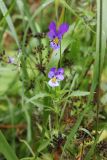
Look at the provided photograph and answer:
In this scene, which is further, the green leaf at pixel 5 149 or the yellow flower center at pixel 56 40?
the yellow flower center at pixel 56 40

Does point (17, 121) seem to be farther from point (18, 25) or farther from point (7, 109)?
point (18, 25)

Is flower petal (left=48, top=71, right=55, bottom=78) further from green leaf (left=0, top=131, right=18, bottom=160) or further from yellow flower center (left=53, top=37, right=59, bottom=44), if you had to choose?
green leaf (left=0, top=131, right=18, bottom=160)

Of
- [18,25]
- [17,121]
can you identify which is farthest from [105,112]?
[18,25]

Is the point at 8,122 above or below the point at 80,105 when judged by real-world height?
below

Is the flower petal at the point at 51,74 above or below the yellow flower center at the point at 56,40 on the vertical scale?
below

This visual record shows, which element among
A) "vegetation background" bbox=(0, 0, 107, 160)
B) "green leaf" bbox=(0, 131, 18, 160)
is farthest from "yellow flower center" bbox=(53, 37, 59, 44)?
"green leaf" bbox=(0, 131, 18, 160)

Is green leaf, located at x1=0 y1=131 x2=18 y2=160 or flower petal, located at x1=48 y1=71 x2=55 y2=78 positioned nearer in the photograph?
green leaf, located at x1=0 y1=131 x2=18 y2=160

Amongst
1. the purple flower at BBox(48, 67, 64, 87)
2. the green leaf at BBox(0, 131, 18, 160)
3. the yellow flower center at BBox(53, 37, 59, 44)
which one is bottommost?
the green leaf at BBox(0, 131, 18, 160)

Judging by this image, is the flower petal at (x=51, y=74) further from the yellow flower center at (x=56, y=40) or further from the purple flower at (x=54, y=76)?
the yellow flower center at (x=56, y=40)

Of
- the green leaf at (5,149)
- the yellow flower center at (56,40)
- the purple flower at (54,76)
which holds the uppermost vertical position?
the yellow flower center at (56,40)

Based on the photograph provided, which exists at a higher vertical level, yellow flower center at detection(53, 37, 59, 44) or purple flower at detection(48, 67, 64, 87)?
yellow flower center at detection(53, 37, 59, 44)

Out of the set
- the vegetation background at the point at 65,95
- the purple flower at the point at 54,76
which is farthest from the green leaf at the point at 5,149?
the purple flower at the point at 54,76
